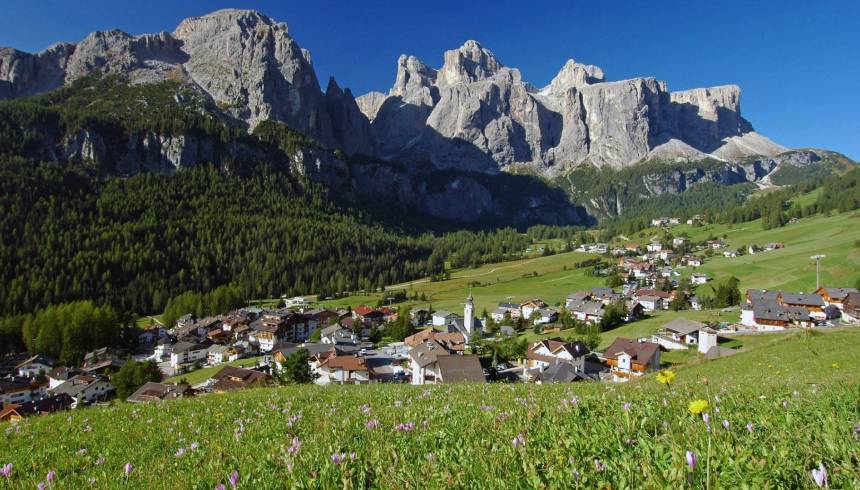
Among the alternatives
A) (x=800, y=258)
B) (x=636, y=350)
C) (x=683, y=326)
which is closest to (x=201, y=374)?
(x=636, y=350)

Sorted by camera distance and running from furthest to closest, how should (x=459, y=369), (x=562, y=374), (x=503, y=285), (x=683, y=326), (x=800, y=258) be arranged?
(x=503, y=285) → (x=800, y=258) → (x=683, y=326) → (x=459, y=369) → (x=562, y=374)

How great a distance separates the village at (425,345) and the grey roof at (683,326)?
137 millimetres

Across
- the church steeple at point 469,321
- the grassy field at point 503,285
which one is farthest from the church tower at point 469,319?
the grassy field at point 503,285

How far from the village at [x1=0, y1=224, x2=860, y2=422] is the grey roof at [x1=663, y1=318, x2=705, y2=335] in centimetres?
14

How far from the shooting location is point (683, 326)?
65688 mm

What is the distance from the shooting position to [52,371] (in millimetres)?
75875

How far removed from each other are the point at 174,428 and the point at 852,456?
1097 centimetres

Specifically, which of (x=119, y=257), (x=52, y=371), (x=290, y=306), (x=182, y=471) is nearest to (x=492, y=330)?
(x=290, y=306)

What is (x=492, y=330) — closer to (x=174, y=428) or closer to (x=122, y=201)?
(x=174, y=428)

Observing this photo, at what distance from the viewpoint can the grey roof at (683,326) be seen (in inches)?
2530

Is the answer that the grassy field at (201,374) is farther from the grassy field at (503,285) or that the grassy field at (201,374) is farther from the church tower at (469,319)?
the grassy field at (503,285)

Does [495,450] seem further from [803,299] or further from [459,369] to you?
[803,299]

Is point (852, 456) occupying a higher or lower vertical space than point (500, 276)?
higher

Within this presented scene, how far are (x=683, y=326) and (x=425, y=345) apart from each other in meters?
40.7
